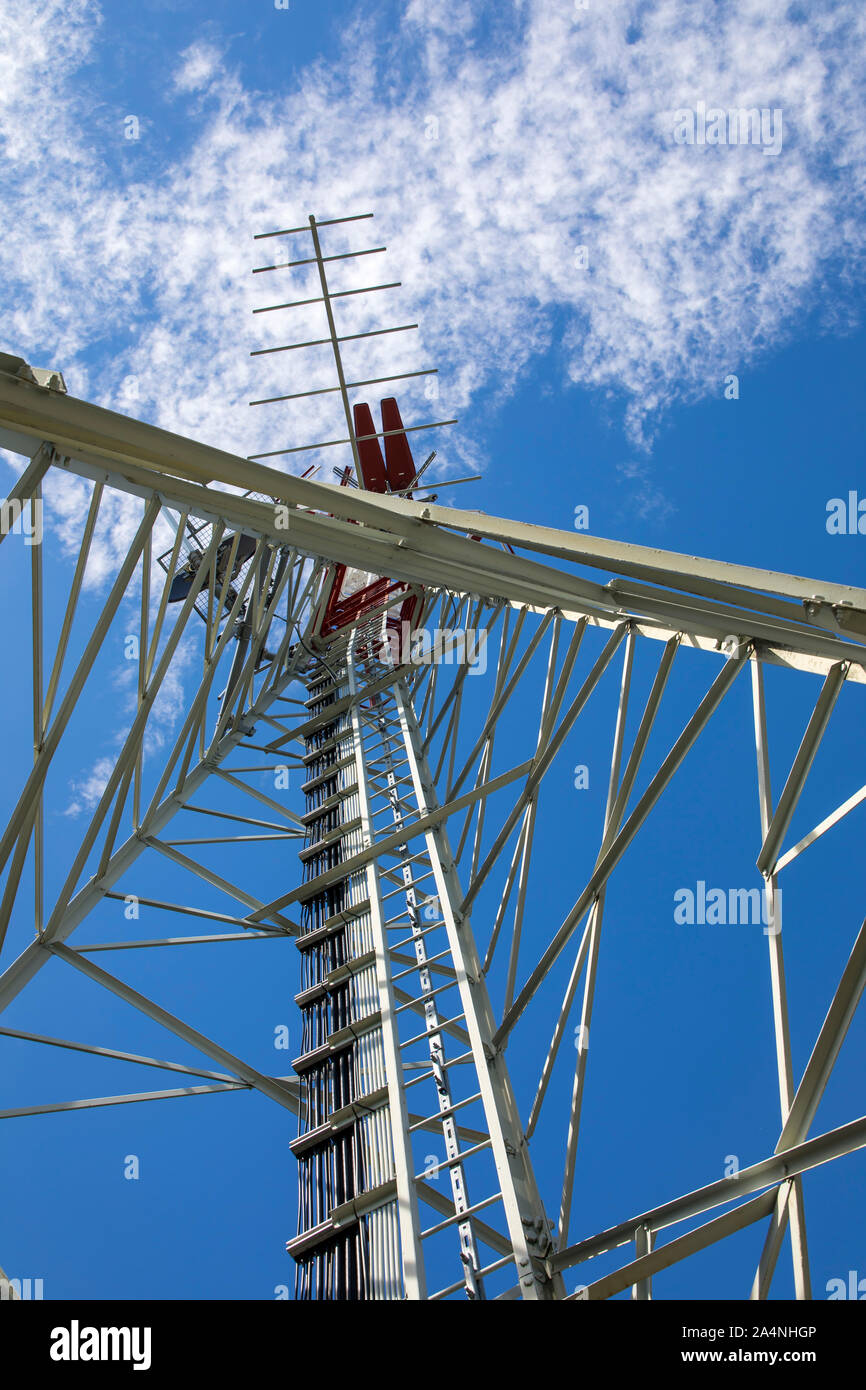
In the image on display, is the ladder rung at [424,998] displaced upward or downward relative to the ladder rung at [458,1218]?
upward

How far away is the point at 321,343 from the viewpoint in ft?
56.6

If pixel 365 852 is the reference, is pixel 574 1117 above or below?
below

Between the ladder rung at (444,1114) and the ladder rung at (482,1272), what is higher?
the ladder rung at (444,1114)

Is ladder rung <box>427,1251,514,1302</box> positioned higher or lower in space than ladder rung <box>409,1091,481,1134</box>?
lower

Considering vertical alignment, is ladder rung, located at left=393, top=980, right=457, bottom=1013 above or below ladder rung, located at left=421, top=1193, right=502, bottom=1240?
above

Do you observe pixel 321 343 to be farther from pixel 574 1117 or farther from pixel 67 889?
pixel 574 1117

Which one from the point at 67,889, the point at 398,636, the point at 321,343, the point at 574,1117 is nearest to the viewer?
the point at 574,1117

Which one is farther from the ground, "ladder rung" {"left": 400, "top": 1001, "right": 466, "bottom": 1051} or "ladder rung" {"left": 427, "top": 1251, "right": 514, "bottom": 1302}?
"ladder rung" {"left": 400, "top": 1001, "right": 466, "bottom": 1051}

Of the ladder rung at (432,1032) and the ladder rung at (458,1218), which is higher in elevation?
the ladder rung at (432,1032)

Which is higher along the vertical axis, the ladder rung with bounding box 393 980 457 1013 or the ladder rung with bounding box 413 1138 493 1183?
the ladder rung with bounding box 393 980 457 1013
